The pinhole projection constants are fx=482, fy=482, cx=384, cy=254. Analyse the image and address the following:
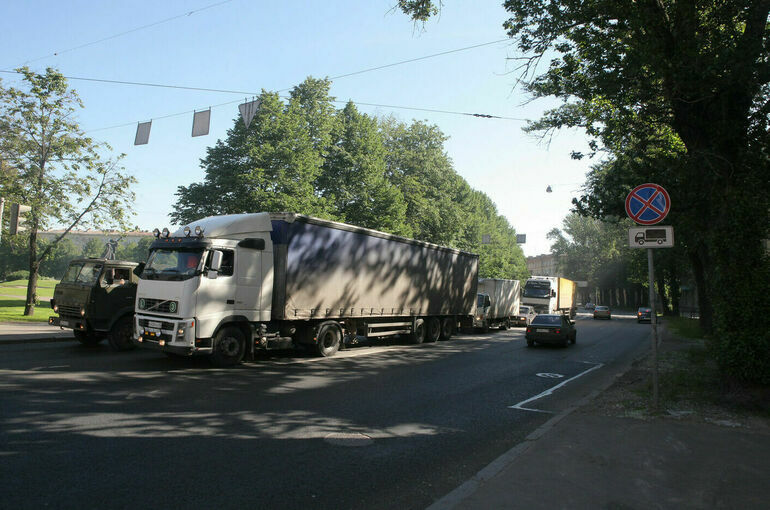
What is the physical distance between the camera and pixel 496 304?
95.0ft

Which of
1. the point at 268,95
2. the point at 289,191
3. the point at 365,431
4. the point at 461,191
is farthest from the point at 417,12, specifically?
the point at 461,191

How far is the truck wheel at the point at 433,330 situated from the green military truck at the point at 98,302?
10.8m

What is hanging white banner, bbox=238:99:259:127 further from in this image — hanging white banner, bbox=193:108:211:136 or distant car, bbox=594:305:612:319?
distant car, bbox=594:305:612:319

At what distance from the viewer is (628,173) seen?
15.2 metres

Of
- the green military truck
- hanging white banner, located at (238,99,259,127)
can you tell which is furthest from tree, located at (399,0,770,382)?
the green military truck

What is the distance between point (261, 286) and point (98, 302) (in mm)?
5045

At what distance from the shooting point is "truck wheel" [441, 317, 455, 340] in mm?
20859

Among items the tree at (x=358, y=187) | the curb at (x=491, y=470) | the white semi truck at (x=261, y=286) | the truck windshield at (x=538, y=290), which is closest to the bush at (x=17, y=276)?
the tree at (x=358, y=187)

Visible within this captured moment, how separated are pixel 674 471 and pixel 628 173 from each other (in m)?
12.4

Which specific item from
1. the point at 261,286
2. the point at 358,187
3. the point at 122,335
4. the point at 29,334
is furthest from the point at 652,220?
the point at 358,187

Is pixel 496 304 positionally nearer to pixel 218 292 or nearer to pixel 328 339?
pixel 328 339

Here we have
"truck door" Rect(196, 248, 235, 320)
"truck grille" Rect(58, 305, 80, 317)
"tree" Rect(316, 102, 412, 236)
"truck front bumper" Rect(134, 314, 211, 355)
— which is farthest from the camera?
"tree" Rect(316, 102, 412, 236)

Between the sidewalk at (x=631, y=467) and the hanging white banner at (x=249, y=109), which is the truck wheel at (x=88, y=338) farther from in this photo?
the sidewalk at (x=631, y=467)

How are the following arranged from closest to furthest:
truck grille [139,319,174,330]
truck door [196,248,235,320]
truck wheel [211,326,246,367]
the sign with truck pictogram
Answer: the sign with truck pictogram
truck grille [139,319,174,330]
truck door [196,248,235,320]
truck wheel [211,326,246,367]
